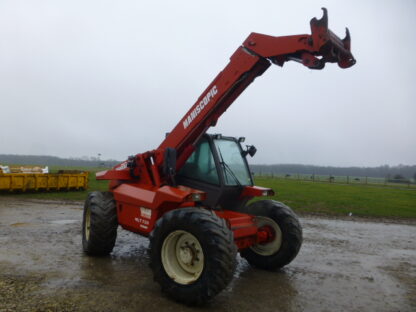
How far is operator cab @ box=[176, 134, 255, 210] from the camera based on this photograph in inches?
244

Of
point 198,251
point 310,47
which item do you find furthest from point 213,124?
point 198,251

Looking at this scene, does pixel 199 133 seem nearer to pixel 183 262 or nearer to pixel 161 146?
pixel 161 146

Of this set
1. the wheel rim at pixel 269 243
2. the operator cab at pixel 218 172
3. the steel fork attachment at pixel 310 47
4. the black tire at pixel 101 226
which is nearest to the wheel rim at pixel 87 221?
the black tire at pixel 101 226

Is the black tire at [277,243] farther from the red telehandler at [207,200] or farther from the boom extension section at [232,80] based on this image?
the boom extension section at [232,80]

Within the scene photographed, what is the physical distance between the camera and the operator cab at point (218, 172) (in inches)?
244

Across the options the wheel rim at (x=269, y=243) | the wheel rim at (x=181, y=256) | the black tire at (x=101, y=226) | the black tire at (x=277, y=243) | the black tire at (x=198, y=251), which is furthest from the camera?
the black tire at (x=101, y=226)

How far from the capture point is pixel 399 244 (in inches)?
377

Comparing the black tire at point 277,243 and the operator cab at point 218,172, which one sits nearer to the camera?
the operator cab at point 218,172

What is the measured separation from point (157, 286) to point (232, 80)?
338 cm

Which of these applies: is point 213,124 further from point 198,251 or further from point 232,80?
point 198,251

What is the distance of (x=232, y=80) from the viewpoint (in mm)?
5781

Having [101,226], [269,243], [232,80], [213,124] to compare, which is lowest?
[269,243]

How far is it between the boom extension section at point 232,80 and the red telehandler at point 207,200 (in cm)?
2

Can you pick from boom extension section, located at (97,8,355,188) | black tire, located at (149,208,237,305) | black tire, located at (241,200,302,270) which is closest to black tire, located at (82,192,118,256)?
boom extension section, located at (97,8,355,188)
